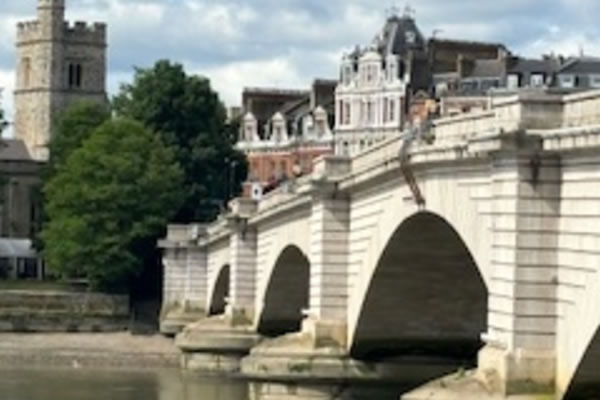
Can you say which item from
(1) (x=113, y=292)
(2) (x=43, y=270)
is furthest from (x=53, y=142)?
(1) (x=113, y=292)

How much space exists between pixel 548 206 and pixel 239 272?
32.5 m

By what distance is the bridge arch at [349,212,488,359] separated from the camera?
114 feet

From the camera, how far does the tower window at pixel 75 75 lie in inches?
4313

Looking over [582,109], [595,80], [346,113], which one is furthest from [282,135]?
[582,109]

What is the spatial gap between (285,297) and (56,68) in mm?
59115

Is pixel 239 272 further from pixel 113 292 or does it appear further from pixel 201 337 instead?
pixel 113 292

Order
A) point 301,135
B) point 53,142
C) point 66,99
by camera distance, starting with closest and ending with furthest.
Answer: point 53,142
point 301,135
point 66,99

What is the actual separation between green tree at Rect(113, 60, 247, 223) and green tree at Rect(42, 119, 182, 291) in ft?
10.6

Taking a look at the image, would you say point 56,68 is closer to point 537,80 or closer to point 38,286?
point 38,286

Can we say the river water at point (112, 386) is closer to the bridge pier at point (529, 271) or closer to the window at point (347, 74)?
the bridge pier at point (529, 271)

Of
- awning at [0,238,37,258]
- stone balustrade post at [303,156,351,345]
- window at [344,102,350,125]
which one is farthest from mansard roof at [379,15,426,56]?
stone balustrade post at [303,156,351,345]

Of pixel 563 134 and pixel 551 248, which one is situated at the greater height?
pixel 563 134

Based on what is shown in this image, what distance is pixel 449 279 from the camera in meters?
36.3

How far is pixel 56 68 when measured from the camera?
357 ft
